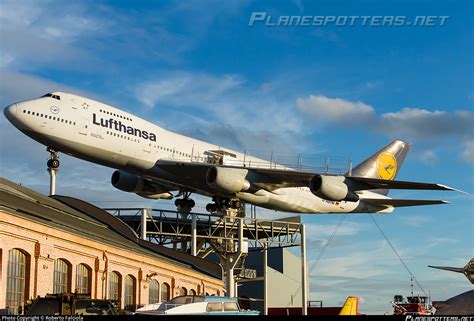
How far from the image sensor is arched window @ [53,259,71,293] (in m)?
38.1

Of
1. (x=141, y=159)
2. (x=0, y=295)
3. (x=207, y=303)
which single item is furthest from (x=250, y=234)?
(x=207, y=303)

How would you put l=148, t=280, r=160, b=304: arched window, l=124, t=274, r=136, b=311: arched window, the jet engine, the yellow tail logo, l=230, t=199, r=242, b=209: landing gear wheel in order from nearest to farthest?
l=124, t=274, r=136, b=311: arched window < l=148, t=280, r=160, b=304: arched window < the jet engine < l=230, t=199, r=242, b=209: landing gear wheel < the yellow tail logo

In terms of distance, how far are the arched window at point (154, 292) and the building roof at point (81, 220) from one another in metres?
1.82

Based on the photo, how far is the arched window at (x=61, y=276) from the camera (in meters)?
38.1

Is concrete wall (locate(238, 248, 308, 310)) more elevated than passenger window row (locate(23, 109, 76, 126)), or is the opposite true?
passenger window row (locate(23, 109, 76, 126))

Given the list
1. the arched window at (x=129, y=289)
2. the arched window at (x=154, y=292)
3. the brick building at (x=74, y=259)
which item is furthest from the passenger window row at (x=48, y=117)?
the arched window at (x=154, y=292)

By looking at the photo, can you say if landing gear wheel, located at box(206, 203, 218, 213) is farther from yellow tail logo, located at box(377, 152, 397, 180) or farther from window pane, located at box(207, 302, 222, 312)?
window pane, located at box(207, 302, 222, 312)

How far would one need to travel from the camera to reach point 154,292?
166 feet

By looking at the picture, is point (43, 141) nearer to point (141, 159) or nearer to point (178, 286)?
point (141, 159)

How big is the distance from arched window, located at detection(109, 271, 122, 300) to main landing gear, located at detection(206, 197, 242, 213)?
18.4 meters

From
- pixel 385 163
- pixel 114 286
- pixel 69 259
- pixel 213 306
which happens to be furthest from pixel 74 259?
pixel 385 163

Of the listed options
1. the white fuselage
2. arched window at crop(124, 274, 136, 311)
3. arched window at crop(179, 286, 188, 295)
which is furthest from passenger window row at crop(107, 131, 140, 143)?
arched window at crop(179, 286, 188, 295)

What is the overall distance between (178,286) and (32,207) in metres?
17.1

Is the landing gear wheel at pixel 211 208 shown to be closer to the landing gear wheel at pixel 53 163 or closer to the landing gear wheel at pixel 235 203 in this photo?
the landing gear wheel at pixel 235 203
